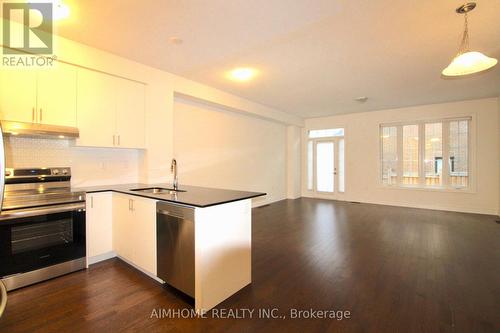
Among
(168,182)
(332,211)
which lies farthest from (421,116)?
(168,182)

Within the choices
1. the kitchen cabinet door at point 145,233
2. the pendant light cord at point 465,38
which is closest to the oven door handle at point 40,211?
the kitchen cabinet door at point 145,233

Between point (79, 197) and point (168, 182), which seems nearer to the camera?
point (79, 197)

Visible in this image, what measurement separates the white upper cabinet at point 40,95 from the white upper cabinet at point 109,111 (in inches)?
4.6

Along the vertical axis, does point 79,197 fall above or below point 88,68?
below

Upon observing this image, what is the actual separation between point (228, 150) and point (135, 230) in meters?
3.29

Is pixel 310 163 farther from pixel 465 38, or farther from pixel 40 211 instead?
pixel 40 211

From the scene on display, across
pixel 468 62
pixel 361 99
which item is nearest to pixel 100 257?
pixel 468 62

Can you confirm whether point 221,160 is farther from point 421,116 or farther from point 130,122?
point 421,116

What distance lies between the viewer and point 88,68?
10.1ft

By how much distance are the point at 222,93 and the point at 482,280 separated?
Answer: 4860mm

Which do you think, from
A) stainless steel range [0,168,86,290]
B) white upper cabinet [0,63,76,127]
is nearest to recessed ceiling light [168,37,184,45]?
white upper cabinet [0,63,76,127]

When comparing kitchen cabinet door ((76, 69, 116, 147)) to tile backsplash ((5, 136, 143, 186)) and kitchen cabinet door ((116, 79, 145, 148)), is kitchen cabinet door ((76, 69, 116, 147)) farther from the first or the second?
tile backsplash ((5, 136, 143, 186))

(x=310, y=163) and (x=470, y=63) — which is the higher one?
(x=470, y=63)

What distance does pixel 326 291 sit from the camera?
2.37 metres
